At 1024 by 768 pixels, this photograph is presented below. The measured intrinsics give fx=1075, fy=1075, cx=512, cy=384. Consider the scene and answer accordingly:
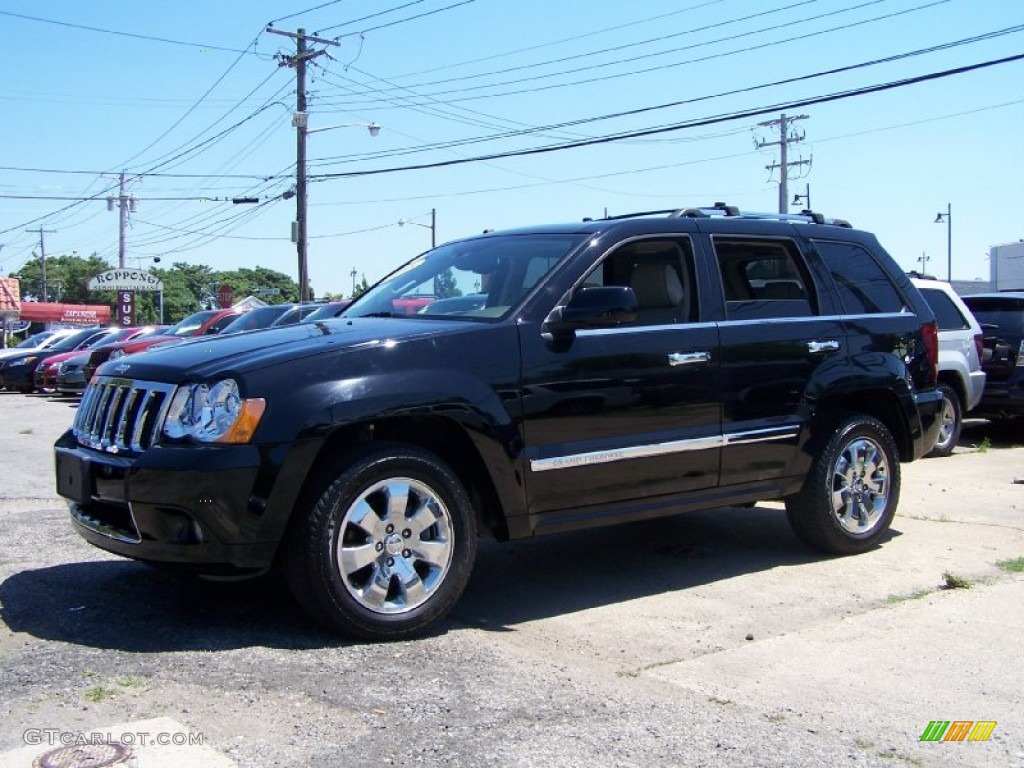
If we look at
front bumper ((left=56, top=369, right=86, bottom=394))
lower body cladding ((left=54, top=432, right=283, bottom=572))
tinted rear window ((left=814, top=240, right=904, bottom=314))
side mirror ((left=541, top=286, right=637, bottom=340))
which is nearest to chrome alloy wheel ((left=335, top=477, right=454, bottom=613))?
lower body cladding ((left=54, top=432, right=283, bottom=572))

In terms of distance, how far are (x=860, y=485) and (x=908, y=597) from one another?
3.42 ft

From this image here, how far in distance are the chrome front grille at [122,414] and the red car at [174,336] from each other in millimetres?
13240

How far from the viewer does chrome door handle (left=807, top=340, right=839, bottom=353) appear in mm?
6051

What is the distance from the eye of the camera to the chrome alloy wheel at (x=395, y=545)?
14.6 ft

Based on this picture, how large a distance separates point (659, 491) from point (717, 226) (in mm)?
1570

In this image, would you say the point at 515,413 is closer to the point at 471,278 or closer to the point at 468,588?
the point at 471,278

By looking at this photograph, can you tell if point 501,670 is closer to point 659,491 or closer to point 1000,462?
point 659,491

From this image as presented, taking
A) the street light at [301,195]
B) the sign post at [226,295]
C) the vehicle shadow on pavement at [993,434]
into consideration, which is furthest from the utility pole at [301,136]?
the vehicle shadow on pavement at [993,434]

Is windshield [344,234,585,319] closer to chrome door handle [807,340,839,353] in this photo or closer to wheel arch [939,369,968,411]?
chrome door handle [807,340,839,353]

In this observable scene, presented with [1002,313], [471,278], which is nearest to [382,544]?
[471,278]

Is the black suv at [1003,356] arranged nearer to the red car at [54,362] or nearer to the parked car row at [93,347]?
the parked car row at [93,347]

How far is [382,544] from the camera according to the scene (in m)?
4.51

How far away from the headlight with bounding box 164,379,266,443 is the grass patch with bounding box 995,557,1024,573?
422cm

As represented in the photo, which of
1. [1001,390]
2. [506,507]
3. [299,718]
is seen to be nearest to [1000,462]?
[1001,390]
